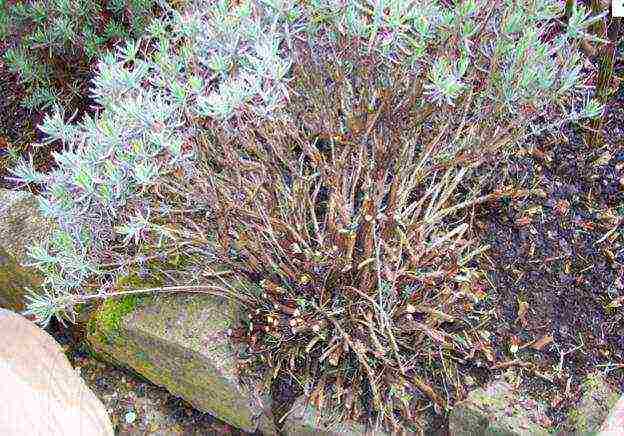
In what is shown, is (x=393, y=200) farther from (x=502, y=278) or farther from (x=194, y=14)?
(x=194, y=14)

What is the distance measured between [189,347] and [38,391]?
83cm

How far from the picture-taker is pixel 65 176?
1910mm

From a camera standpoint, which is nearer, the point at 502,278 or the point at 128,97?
the point at 128,97

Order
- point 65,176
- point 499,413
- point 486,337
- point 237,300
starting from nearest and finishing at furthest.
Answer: point 65,176 → point 499,413 → point 486,337 → point 237,300

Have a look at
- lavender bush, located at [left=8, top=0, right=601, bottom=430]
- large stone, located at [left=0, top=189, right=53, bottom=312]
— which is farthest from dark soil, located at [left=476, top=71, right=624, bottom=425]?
large stone, located at [left=0, top=189, right=53, bottom=312]

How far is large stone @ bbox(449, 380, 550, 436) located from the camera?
2080 mm

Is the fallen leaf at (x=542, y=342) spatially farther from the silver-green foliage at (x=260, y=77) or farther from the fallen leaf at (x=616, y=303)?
the silver-green foliage at (x=260, y=77)

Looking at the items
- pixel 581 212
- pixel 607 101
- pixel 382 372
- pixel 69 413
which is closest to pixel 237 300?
pixel 382 372

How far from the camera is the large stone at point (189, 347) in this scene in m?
2.39

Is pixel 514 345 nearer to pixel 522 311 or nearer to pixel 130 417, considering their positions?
pixel 522 311

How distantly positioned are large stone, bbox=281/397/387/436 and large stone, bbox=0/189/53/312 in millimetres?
1087

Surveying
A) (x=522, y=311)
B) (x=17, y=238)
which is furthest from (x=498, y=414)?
(x=17, y=238)

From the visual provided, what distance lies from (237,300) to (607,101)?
4.76 ft

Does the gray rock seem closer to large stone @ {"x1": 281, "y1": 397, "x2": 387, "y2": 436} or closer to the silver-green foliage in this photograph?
the silver-green foliage
